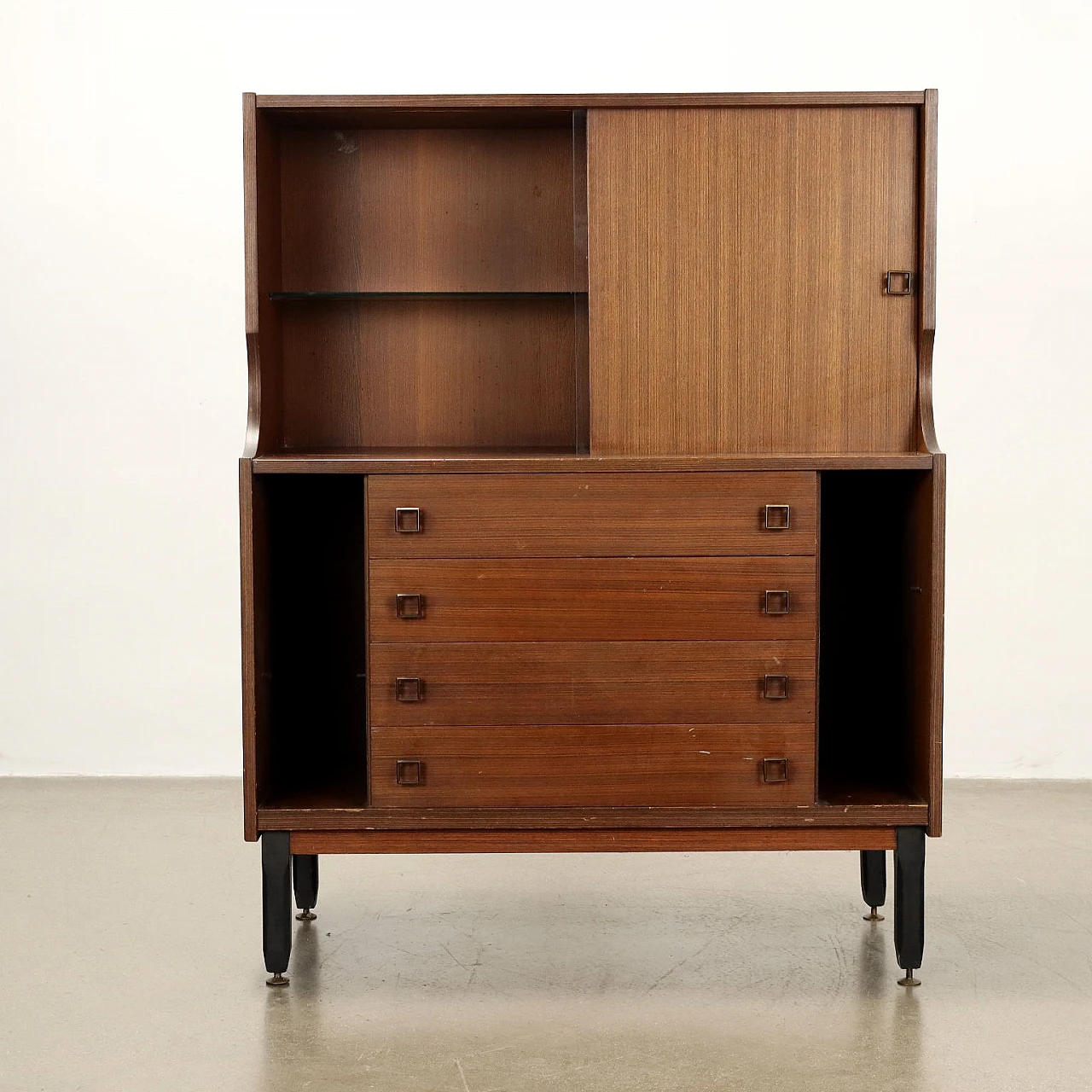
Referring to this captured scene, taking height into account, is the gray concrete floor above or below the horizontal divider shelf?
below

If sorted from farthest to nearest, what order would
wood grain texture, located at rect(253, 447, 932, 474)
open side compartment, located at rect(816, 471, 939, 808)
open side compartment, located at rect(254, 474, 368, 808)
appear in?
open side compartment, located at rect(254, 474, 368, 808) → open side compartment, located at rect(816, 471, 939, 808) → wood grain texture, located at rect(253, 447, 932, 474)

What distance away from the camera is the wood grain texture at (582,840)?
2.77 meters

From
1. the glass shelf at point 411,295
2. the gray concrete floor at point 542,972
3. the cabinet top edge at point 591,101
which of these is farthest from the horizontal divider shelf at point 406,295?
the gray concrete floor at point 542,972

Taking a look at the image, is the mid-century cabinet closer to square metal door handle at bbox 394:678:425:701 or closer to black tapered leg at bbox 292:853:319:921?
square metal door handle at bbox 394:678:425:701

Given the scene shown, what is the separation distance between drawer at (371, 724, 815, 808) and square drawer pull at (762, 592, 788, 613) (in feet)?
0.80

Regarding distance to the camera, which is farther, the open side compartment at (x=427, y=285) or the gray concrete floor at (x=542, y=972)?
the open side compartment at (x=427, y=285)

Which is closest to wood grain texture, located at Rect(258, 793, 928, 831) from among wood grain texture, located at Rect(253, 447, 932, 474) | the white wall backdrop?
wood grain texture, located at Rect(253, 447, 932, 474)

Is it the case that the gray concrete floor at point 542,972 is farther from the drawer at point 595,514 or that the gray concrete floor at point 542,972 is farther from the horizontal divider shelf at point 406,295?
the horizontal divider shelf at point 406,295

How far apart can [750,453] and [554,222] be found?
82cm

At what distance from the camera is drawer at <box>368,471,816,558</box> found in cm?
276

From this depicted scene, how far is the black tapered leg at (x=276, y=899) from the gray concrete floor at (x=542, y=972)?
77mm

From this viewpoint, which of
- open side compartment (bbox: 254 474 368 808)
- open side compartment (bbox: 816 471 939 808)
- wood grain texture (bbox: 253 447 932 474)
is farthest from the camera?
open side compartment (bbox: 254 474 368 808)

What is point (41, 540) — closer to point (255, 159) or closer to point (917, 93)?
point (255, 159)

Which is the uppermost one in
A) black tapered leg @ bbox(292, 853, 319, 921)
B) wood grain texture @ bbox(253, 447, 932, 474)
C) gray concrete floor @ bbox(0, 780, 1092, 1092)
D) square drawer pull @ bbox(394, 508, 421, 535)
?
wood grain texture @ bbox(253, 447, 932, 474)
